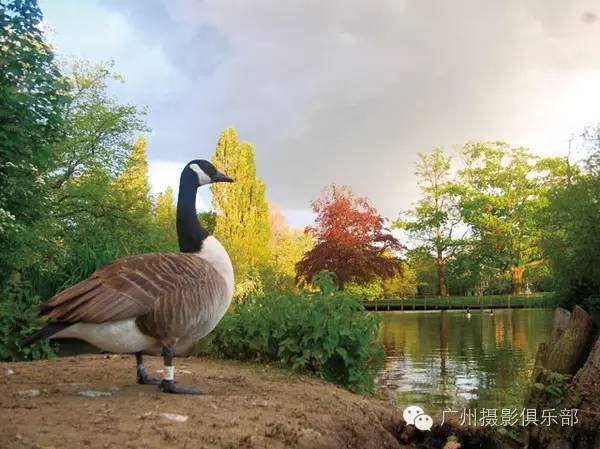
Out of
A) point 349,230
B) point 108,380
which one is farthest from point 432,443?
point 349,230

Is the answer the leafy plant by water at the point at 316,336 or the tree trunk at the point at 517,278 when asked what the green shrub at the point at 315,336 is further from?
the tree trunk at the point at 517,278

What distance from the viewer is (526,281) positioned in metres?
65.6

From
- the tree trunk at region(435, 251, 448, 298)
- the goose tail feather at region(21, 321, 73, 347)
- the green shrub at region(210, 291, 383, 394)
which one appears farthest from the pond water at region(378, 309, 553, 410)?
the tree trunk at region(435, 251, 448, 298)

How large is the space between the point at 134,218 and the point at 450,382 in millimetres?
16017

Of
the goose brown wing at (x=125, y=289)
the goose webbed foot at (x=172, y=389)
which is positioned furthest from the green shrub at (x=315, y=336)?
the goose brown wing at (x=125, y=289)

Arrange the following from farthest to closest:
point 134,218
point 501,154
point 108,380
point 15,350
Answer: point 501,154, point 134,218, point 15,350, point 108,380

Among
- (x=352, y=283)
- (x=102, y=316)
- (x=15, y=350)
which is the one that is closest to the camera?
(x=102, y=316)

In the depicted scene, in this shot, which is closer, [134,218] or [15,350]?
[15,350]

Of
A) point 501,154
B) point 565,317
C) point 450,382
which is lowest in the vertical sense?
point 450,382

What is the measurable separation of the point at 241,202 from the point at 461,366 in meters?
33.2

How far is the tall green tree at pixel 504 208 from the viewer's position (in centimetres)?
5962

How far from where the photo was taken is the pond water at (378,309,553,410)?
11.7 meters

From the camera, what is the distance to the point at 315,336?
27.5 ft

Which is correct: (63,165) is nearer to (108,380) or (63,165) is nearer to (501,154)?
(108,380)
